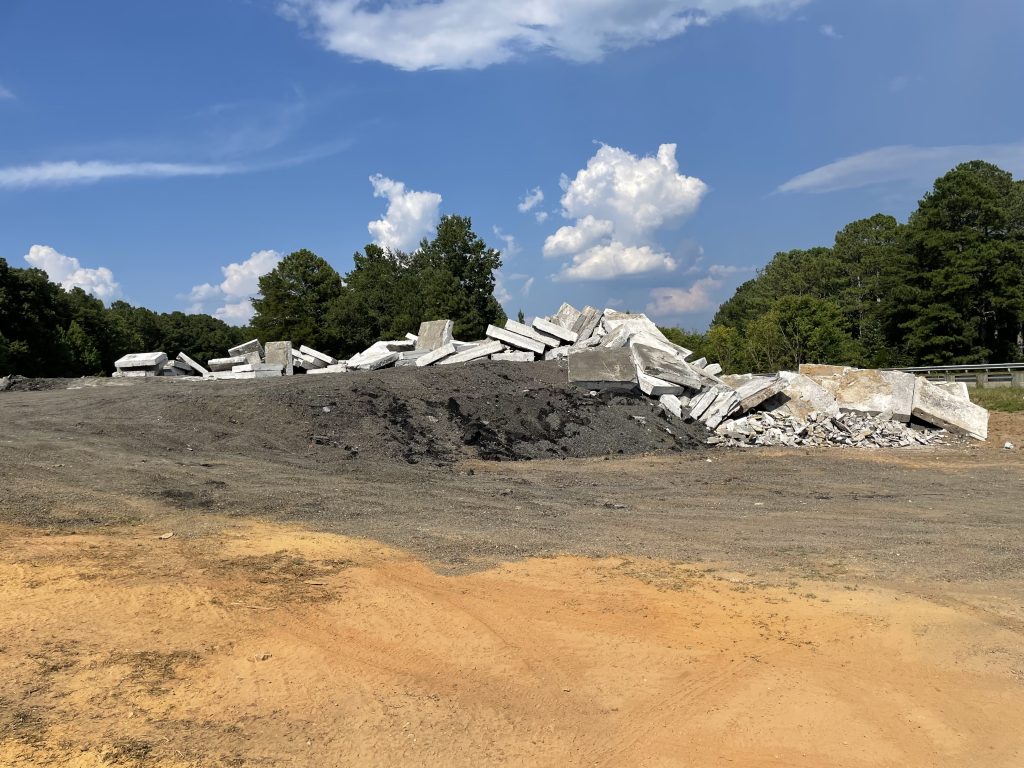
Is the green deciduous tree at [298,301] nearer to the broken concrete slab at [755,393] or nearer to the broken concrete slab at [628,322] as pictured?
the broken concrete slab at [628,322]

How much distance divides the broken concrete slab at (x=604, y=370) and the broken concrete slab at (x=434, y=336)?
22.8 ft

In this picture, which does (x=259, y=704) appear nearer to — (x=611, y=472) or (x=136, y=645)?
(x=136, y=645)

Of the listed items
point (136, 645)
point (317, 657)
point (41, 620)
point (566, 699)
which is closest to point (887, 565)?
point (566, 699)

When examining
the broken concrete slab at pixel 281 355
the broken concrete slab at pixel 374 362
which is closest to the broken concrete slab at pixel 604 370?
the broken concrete slab at pixel 374 362

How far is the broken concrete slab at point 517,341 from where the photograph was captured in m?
Result: 23.8

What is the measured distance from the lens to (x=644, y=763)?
3893 mm

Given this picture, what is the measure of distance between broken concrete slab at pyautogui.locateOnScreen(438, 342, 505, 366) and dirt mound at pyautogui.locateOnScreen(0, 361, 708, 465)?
3.04 metres

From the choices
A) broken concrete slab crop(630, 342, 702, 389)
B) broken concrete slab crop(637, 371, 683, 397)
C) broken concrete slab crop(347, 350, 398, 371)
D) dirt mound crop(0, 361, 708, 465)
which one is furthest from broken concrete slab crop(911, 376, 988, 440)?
broken concrete slab crop(347, 350, 398, 371)

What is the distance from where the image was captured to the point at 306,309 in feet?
163

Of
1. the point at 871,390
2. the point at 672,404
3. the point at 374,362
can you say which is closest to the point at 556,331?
the point at 374,362

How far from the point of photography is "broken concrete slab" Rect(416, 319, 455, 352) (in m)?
25.7

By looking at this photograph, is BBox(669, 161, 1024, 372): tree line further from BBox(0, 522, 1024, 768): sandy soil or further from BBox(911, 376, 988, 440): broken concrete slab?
BBox(0, 522, 1024, 768): sandy soil

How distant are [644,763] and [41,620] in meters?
4.33

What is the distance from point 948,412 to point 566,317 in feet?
41.9
